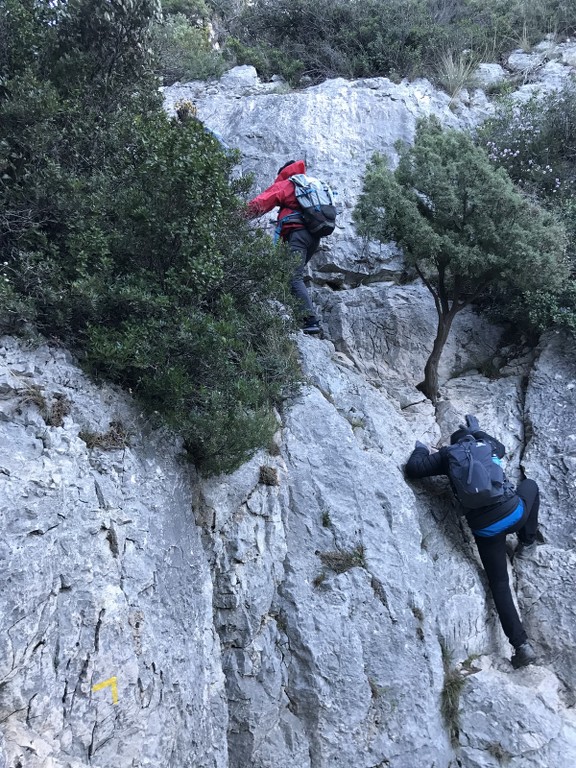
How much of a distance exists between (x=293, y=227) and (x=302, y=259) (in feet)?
1.66

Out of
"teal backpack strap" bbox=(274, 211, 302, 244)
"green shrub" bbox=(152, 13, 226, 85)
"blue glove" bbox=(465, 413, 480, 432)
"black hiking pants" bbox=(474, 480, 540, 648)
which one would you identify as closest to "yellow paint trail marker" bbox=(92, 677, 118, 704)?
"black hiking pants" bbox=(474, 480, 540, 648)

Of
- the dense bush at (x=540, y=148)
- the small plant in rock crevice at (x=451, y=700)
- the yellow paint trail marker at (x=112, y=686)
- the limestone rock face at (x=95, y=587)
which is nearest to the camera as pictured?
the limestone rock face at (x=95, y=587)

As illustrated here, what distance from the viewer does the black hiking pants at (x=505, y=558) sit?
259 inches

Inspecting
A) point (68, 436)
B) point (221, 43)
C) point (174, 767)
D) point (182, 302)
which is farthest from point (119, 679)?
point (221, 43)

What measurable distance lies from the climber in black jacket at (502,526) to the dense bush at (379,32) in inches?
389

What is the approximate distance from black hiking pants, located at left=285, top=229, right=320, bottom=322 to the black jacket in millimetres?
2369

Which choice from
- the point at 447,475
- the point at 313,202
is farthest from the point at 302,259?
the point at 447,475

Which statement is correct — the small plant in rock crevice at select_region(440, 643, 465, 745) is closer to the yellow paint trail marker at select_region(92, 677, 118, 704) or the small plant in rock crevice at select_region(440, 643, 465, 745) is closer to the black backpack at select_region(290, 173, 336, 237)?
the yellow paint trail marker at select_region(92, 677, 118, 704)

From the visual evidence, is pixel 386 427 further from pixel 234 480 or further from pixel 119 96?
pixel 119 96

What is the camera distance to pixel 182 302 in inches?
235

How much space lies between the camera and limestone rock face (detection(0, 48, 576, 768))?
4285mm

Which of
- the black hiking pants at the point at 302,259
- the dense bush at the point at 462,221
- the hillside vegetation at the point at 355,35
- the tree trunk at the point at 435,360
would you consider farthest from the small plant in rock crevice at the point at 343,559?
the hillside vegetation at the point at 355,35

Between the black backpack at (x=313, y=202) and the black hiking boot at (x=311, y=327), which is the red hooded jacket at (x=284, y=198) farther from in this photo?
the black hiking boot at (x=311, y=327)

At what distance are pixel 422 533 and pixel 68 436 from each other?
13.3 feet
